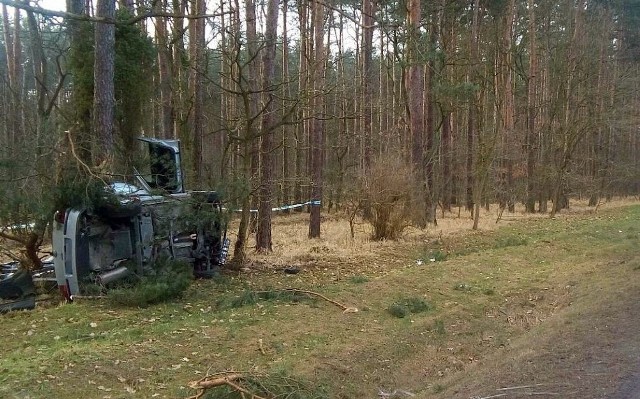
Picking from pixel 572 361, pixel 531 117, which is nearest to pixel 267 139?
pixel 572 361

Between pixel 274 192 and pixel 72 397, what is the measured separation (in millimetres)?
8620

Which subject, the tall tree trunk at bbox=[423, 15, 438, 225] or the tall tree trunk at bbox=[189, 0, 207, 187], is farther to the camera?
the tall tree trunk at bbox=[423, 15, 438, 225]

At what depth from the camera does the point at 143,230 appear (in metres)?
9.70

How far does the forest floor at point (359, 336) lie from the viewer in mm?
5969

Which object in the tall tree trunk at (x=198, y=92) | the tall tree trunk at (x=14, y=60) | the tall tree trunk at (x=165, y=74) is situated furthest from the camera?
the tall tree trunk at (x=14, y=60)

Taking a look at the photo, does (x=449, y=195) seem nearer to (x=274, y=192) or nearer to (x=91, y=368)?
(x=274, y=192)

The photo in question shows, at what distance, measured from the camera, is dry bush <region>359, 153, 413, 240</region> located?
1694 centimetres

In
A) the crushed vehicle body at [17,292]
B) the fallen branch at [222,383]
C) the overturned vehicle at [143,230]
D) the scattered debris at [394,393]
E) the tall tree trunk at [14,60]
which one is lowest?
the scattered debris at [394,393]

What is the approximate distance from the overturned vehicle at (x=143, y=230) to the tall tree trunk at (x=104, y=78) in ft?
2.64

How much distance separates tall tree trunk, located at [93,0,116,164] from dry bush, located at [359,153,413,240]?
26.3 ft

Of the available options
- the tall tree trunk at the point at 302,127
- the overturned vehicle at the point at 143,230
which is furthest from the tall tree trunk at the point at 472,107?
the overturned vehicle at the point at 143,230

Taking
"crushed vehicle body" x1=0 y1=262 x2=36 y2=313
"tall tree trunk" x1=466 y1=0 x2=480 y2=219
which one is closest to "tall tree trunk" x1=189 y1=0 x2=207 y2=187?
"crushed vehicle body" x1=0 y1=262 x2=36 y2=313

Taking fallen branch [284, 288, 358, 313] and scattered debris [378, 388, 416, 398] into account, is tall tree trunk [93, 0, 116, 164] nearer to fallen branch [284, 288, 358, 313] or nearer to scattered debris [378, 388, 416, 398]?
fallen branch [284, 288, 358, 313]

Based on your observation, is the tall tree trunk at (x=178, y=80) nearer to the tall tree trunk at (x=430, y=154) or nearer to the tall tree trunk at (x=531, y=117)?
the tall tree trunk at (x=430, y=154)
